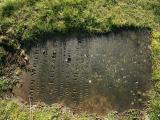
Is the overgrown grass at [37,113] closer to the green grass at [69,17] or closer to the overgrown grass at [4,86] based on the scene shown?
the overgrown grass at [4,86]

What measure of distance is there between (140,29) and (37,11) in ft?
7.34

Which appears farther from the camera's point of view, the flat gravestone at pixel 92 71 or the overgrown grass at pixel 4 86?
the overgrown grass at pixel 4 86

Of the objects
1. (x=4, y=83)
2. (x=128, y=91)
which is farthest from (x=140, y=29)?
(x=4, y=83)

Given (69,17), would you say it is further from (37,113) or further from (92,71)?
(37,113)

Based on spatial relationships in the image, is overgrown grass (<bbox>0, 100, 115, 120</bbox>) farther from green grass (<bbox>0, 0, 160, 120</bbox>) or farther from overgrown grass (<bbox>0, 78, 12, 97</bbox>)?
green grass (<bbox>0, 0, 160, 120</bbox>)

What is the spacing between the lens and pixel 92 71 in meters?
8.40

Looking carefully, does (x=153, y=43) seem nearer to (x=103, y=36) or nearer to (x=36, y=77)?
(x=103, y=36)

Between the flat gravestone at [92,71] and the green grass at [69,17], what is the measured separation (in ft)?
0.64

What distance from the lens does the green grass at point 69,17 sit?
8.66 m

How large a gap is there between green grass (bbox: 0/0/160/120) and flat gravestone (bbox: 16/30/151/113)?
195 millimetres

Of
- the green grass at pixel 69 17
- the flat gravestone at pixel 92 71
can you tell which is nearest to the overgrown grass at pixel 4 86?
the flat gravestone at pixel 92 71

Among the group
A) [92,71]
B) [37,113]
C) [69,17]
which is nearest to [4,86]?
[37,113]

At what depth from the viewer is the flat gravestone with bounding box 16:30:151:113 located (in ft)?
26.8

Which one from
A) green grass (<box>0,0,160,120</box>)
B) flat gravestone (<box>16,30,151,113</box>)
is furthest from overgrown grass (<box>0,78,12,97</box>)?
green grass (<box>0,0,160,120</box>)
